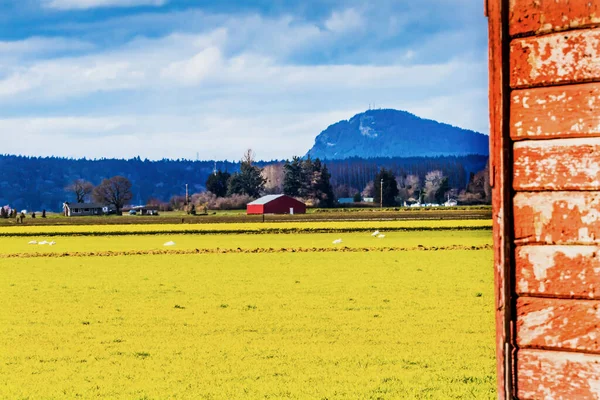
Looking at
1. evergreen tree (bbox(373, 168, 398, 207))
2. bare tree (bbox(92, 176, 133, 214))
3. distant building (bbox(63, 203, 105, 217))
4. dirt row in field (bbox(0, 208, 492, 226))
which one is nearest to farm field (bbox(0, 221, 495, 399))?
dirt row in field (bbox(0, 208, 492, 226))

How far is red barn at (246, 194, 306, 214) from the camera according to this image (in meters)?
139

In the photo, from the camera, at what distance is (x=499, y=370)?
3.92 m

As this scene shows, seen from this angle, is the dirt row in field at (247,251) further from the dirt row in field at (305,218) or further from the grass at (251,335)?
the dirt row in field at (305,218)

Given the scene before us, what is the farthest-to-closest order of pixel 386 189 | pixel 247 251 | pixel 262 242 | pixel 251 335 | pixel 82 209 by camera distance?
pixel 82 209 < pixel 386 189 < pixel 262 242 < pixel 247 251 < pixel 251 335

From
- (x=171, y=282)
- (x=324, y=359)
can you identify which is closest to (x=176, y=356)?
(x=324, y=359)

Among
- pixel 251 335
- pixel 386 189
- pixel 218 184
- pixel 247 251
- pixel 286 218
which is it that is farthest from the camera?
pixel 218 184

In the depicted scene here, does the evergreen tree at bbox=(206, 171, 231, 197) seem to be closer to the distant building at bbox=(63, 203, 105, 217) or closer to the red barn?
the distant building at bbox=(63, 203, 105, 217)

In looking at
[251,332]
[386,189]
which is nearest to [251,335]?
[251,332]

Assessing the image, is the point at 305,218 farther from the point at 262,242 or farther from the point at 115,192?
the point at 115,192

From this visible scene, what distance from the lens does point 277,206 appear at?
140 metres

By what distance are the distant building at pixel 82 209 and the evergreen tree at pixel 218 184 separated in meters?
24.5

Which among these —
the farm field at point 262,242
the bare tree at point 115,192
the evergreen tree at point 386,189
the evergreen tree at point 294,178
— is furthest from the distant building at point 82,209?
the farm field at point 262,242

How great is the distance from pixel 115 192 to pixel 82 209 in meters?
13.6

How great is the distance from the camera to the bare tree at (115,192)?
193 m
